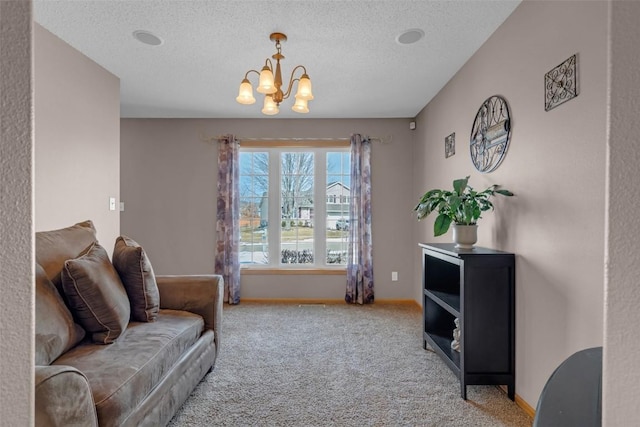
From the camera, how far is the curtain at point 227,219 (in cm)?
437

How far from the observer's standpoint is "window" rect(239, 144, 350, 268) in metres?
4.61

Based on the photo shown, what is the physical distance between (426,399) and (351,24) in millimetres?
2516

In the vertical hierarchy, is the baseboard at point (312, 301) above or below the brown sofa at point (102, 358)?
below

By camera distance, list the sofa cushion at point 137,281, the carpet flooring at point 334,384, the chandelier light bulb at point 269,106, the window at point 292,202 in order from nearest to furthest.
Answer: the carpet flooring at point 334,384 < the sofa cushion at point 137,281 < the chandelier light bulb at point 269,106 < the window at point 292,202

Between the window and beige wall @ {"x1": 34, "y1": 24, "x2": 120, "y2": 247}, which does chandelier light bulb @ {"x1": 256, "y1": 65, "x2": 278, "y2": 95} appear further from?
the window

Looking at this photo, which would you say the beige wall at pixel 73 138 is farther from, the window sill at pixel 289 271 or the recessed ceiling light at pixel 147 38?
the window sill at pixel 289 271

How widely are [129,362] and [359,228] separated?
10.5 feet

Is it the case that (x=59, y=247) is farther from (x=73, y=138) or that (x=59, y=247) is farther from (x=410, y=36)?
(x=410, y=36)

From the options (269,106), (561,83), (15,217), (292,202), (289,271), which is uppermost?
(269,106)

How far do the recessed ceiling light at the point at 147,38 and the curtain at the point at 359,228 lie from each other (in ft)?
8.30

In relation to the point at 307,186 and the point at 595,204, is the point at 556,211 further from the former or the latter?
the point at 307,186

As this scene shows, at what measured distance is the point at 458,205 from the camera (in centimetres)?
223

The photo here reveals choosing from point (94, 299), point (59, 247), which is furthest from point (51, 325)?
Answer: point (59, 247)

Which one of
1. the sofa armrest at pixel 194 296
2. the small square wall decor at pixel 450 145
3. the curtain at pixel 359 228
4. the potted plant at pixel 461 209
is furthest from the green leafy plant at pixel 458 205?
the curtain at pixel 359 228
